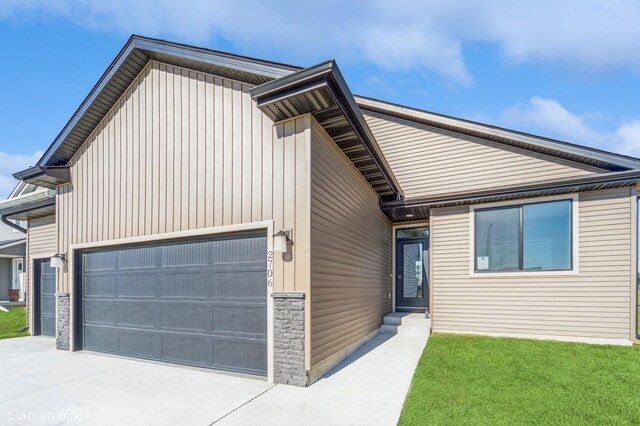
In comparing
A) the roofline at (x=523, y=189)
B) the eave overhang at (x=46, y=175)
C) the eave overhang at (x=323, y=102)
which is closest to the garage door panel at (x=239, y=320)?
the eave overhang at (x=323, y=102)

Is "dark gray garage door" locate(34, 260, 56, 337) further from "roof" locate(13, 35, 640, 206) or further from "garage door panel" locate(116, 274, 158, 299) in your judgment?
"garage door panel" locate(116, 274, 158, 299)

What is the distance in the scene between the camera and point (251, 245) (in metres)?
5.33

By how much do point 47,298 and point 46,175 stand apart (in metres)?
3.76

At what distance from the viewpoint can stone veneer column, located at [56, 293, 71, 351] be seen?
7.34 meters

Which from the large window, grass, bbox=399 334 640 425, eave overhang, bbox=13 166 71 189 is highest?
eave overhang, bbox=13 166 71 189

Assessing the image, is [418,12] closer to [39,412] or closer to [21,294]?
[39,412]

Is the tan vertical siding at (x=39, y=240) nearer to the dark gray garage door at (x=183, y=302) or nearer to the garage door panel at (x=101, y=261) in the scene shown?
the garage door panel at (x=101, y=261)

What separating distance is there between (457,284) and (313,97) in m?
5.64

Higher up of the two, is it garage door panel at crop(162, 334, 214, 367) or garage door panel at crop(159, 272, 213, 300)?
garage door panel at crop(159, 272, 213, 300)

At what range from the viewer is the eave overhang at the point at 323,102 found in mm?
4410

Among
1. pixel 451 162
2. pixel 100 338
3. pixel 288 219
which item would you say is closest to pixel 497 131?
pixel 451 162

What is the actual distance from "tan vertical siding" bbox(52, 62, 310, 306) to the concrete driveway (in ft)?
4.73

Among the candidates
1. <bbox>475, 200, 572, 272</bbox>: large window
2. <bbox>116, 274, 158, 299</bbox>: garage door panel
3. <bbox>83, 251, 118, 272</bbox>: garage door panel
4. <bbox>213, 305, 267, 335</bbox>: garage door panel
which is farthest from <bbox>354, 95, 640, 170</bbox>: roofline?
<bbox>83, 251, 118, 272</bbox>: garage door panel

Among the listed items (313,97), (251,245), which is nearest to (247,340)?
(251,245)
